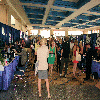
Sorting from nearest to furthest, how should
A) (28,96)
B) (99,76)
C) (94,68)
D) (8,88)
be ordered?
(28,96), (8,88), (99,76), (94,68)

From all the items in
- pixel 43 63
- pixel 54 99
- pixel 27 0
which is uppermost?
pixel 27 0

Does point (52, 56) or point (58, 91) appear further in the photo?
point (52, 56)

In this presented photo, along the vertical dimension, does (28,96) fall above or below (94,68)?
below

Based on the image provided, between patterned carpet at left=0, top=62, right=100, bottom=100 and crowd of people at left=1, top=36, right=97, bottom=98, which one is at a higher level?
crowd of people at left=1, top=36, right=97, bottom=98

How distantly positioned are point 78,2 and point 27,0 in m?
3.52

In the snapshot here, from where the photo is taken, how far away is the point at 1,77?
10.5 feet

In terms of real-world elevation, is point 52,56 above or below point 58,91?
above

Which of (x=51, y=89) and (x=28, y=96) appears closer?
(x=28, y=96)

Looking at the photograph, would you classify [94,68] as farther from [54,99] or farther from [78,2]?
[78,2]

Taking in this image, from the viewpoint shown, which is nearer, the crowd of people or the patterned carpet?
the crowd of people

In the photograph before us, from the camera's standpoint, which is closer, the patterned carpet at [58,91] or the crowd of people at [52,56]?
the crowd of people at [52,56]

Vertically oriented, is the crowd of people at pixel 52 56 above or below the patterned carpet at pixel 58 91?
above

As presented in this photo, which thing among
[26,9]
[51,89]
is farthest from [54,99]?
[26,9]

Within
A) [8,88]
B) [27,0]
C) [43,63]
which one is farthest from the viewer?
[27,0]
